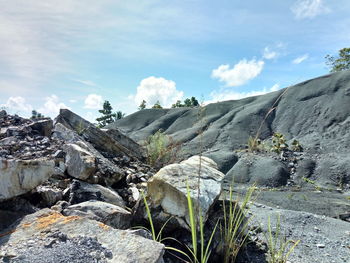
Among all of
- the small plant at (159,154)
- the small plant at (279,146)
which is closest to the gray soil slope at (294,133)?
the small plant at (279,146)

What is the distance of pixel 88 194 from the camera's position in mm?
2729

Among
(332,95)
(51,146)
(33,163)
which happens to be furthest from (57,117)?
(332,95)

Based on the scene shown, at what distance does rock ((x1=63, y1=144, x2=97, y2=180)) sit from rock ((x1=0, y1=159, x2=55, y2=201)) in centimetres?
71

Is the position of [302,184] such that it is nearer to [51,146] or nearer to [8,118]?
[51,146]

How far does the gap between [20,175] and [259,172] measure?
6790 mm

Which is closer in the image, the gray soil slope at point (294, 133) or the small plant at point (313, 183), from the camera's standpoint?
the gray soil slope at point (294, 133)

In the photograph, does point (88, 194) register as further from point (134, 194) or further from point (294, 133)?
point (294, 133)

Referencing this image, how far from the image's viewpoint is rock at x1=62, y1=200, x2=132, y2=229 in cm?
215

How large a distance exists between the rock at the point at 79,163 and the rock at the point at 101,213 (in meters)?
0.67

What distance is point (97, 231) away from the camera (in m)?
1.70

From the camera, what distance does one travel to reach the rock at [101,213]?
2.15m

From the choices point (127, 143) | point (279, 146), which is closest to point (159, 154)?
point (127, 143)

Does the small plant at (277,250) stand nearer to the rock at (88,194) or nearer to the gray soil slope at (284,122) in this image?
the rock at (88,194)

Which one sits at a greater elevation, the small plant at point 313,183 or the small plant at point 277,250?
the small plant at point 277,250
